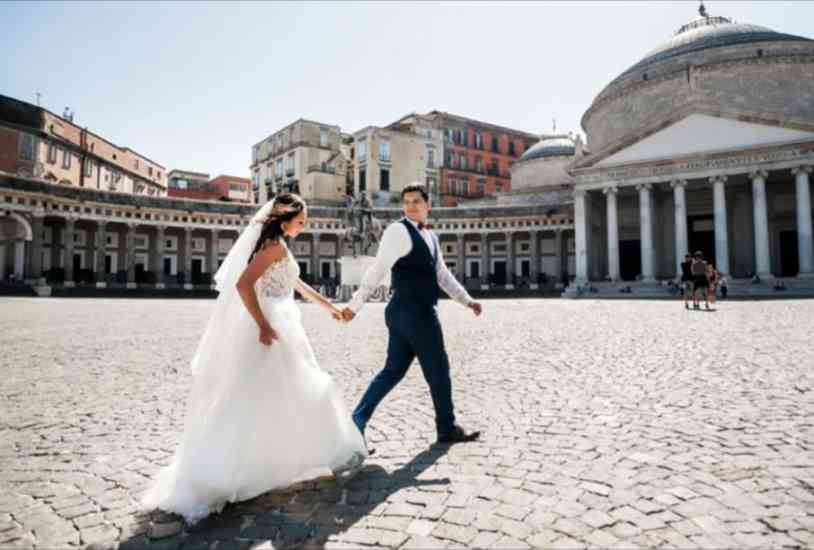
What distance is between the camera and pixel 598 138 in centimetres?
4231

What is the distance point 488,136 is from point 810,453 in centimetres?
6513

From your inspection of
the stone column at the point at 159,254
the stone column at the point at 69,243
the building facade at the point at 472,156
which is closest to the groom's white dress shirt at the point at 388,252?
the stone column at the point at 69,243

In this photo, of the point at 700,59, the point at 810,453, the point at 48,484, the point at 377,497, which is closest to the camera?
the point at 377,497

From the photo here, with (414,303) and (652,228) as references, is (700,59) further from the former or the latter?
(414,303)

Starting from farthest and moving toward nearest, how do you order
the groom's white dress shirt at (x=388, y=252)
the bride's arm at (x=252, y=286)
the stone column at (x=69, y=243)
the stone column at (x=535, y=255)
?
the stone column at (x=535, y=255)
the stone column at (x=69, y=243)
the groom's white dress shirt at (x=388, y=252)
the bride's arm at (x=252, y=286)

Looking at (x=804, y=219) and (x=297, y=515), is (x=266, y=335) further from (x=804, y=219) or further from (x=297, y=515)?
(x=804, y=219)

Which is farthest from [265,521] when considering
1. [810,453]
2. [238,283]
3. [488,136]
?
[488,136]

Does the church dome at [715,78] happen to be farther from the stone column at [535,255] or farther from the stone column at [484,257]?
the stone column at [484,257]

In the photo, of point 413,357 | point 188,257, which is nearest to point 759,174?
point 413,357

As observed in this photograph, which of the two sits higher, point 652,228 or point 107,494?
point 652,228

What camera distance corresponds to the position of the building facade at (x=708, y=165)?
28.9 m

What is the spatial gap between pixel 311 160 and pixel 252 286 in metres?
54.5

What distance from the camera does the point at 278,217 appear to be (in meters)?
3.13

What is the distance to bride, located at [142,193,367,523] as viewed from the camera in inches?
105
